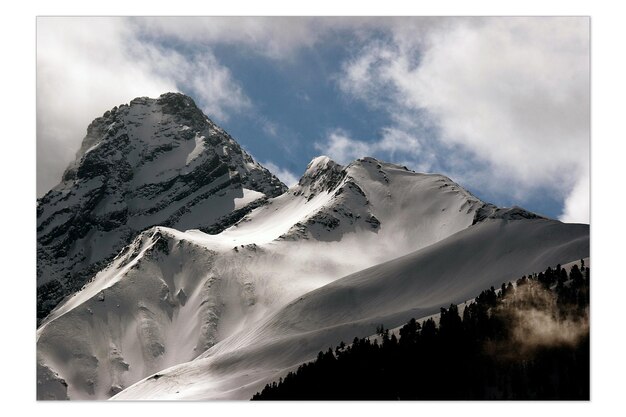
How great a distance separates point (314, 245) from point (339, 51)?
432ft

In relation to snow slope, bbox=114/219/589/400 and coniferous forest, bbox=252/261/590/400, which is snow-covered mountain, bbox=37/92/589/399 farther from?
coniferous forest, bbox=252/261/590/400

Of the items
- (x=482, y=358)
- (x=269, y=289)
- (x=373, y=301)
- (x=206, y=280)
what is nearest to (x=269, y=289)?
(x=269, y=289)

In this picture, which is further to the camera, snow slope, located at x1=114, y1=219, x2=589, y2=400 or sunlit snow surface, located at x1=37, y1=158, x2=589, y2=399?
sunlit snow surface, located at x1=37, y1=158, x2=589, y2=399

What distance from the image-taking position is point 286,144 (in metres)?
55.0

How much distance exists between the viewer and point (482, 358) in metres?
49.0

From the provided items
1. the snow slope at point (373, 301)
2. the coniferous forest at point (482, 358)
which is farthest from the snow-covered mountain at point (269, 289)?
the coniferous forest at point (482, 358)

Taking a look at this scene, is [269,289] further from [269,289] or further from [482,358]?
[482,358]

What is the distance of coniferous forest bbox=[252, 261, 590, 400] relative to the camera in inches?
1679

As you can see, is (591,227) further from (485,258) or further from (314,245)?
(314,245)

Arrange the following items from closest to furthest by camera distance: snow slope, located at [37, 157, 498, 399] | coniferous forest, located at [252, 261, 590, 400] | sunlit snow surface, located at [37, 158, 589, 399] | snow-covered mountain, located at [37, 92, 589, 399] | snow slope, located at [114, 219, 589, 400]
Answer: coniferous forest, located at [252, 261, 590, 400], snow slope, located at [114, 219, 589, 400], snow-covered mountain, located at [37, 92, 589, 399], sunlit snow surface, located at [37, 158, 589, 399], snow slope, located at [37, 157, 498, 399]

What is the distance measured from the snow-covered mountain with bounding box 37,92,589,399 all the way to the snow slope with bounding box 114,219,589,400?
0.22m

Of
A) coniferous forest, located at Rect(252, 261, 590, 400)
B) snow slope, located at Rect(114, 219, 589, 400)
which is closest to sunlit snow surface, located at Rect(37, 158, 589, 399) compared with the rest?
snow slope, located at Rect(114, 219, 589, 400)

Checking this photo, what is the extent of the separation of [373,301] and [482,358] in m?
53.0
